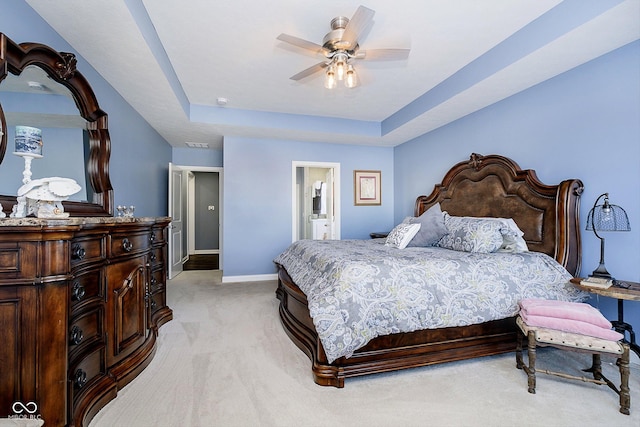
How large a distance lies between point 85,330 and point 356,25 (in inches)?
95.8

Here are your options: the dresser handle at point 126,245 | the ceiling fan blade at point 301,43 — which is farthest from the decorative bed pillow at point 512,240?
the dresser handle at point 126,245

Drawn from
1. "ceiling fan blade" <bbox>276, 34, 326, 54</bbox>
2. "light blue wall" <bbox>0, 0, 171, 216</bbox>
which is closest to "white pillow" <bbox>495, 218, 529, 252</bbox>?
"ceiling fan blade" <bbox>276, 34, 326, 54</bbox>

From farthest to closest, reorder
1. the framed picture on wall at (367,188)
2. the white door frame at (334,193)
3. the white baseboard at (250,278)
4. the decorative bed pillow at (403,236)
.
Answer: the framed picture on wall at (367,188)
the white door frame at (334,193)
the white baseboard at (250,278)
the decorative bed pillow at (403,236)

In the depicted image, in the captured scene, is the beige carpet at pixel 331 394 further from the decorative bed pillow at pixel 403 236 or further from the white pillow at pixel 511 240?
the decorative bed pillow at pixel 403 236

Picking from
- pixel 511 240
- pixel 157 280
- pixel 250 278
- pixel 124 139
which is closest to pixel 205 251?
pixel 250 278

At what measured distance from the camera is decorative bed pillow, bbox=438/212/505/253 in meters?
2.73

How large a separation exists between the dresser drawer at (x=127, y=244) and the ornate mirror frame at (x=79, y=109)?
1.72ft

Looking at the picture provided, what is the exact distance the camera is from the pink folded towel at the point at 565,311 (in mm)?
1852

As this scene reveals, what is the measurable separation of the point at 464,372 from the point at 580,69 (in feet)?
8.97

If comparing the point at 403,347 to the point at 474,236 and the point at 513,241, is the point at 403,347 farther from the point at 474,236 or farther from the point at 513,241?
the point at 513,241

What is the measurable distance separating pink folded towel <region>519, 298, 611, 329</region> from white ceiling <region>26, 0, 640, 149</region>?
6.27 ft

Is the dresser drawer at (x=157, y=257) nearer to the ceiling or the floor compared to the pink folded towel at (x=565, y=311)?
nearer to the ceiling

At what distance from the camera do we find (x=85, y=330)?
1578 millimetres

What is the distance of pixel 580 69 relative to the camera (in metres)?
2.62
